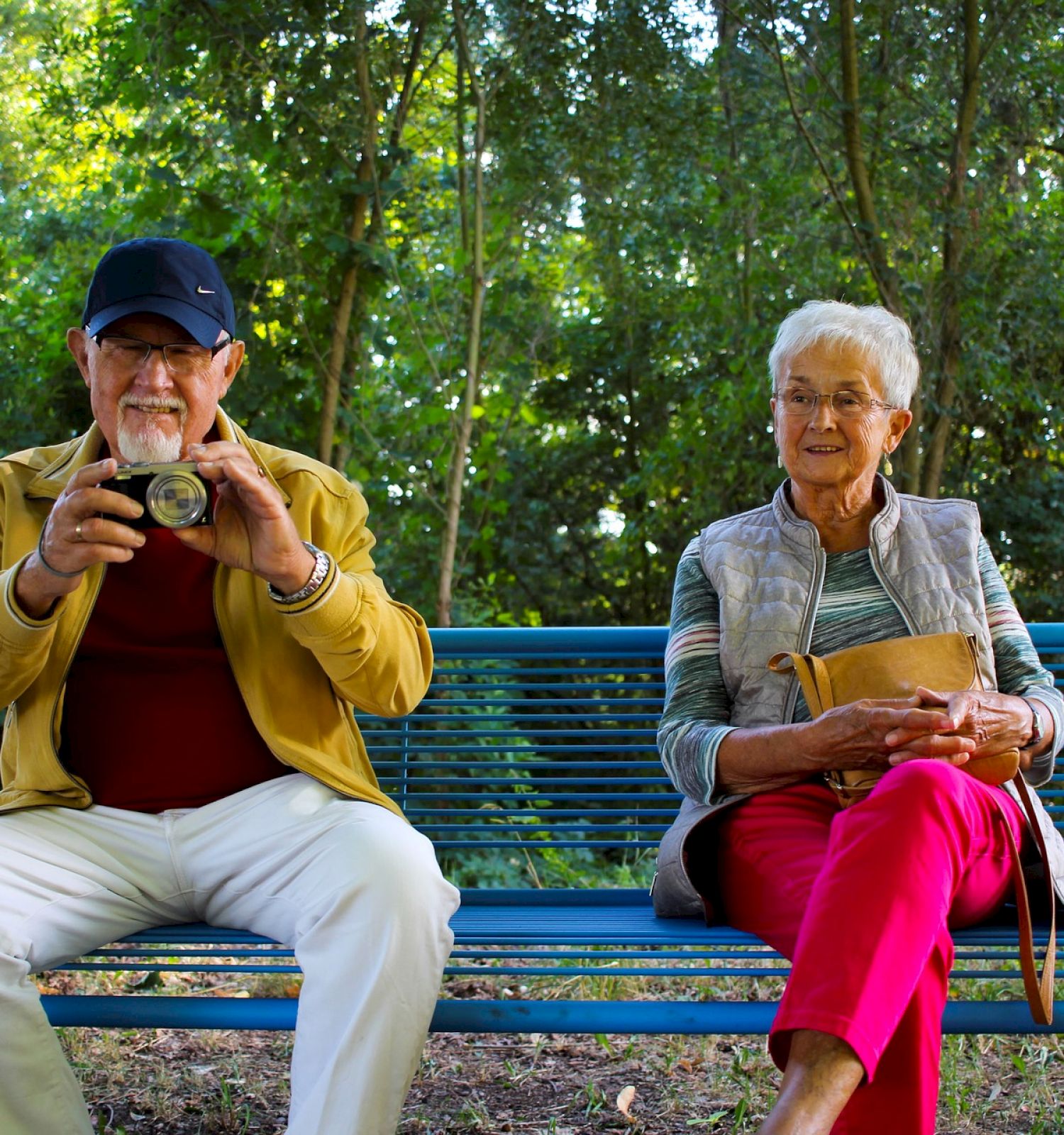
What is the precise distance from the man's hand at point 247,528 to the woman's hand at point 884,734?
0.99m

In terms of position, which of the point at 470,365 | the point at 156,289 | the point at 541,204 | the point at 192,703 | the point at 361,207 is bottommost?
the point at 192,703

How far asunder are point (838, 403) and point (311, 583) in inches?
48.4

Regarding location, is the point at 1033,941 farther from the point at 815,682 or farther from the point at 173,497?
the point at 173,497

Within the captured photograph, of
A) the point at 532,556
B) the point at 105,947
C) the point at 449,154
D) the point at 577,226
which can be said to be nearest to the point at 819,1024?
the point at 105,947

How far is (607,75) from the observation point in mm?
5480

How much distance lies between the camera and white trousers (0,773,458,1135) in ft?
6.84

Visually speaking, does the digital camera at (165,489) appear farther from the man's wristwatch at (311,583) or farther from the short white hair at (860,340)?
the short white hair at (860,340)

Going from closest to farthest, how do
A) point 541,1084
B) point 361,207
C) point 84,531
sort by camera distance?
point 84,531 < point 541,1084 < point 361,207

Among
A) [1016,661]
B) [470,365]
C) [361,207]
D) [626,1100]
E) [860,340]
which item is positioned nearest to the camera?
[1016,661]

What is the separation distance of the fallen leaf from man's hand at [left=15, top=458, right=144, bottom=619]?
1.71 meters

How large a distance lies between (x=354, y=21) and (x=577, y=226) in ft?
6.37

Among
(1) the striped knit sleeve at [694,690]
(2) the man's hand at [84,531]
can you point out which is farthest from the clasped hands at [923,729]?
(2) the man's hand at [84,531]

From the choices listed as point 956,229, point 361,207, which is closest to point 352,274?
point 361,207

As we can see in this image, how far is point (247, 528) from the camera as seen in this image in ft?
7.82
